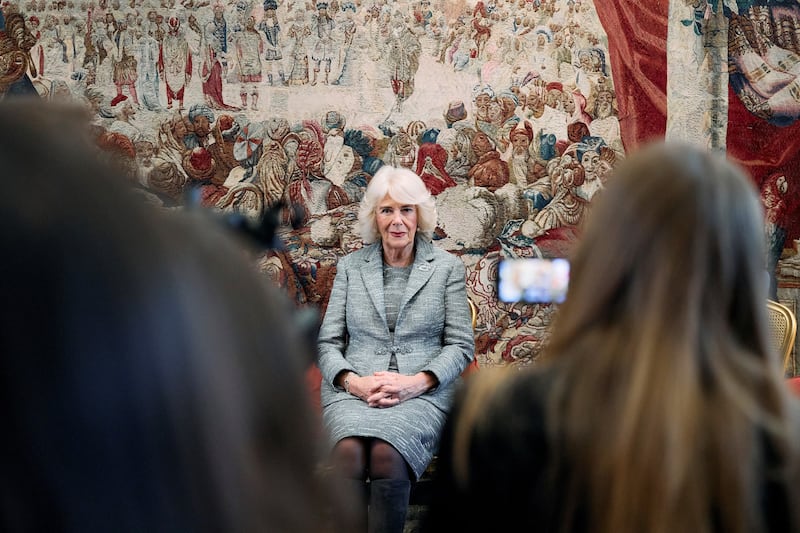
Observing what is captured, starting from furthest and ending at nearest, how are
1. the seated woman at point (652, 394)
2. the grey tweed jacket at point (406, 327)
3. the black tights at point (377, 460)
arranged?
1. the grey tweed jacket at point (406, 327)
2. the black tights at point (377, 460)
3. the seated woman at point (652, 394)

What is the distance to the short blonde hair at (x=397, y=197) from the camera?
5613 millimetres

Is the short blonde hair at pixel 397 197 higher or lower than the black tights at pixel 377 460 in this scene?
higher

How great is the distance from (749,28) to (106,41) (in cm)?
592

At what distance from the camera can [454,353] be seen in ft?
17.4

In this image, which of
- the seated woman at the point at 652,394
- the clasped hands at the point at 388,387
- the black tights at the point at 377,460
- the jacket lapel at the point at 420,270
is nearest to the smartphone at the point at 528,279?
the jacket lapel at the point at 420,270

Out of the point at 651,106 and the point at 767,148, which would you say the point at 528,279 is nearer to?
the point at 651,106

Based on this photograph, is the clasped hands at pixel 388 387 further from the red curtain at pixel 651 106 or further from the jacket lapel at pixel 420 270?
the red curtain at pixel 651 106

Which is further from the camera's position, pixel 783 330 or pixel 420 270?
pixel 783 330

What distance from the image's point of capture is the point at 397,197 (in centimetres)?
559

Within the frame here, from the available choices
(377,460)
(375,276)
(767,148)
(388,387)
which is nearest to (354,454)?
(377,460)

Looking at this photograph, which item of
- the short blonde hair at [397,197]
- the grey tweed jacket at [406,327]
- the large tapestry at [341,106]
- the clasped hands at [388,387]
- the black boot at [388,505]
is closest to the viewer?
the black boot at [388,505]

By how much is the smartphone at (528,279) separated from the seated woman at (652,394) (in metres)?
5.96

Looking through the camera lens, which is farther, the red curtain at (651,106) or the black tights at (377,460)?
the red curtain at (651,106)

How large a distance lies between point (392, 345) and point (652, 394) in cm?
392
